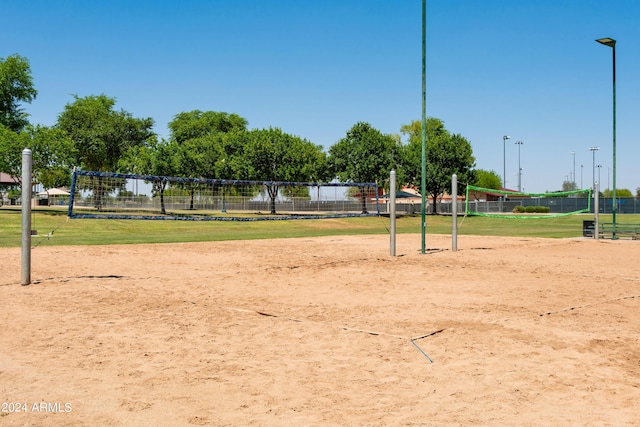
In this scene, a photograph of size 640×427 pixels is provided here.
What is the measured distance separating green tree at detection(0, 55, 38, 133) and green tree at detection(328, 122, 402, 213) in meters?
33.0

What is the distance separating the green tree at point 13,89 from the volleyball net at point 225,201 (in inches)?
1239

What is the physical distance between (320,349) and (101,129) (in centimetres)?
8583

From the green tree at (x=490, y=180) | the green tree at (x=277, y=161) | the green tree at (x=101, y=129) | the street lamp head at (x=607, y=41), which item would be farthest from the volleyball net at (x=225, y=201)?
the green tree at (x=490, y=180)

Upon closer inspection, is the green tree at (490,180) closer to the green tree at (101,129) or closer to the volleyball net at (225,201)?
the green tree at (101,129)

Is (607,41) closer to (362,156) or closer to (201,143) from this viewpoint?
(362,156)

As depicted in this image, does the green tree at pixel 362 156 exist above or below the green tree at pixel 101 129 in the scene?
below

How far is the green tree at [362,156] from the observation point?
199ft

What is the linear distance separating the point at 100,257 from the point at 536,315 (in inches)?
514

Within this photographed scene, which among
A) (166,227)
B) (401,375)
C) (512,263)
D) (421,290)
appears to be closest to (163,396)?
(401,375)

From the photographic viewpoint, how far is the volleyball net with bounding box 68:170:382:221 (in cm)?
2083

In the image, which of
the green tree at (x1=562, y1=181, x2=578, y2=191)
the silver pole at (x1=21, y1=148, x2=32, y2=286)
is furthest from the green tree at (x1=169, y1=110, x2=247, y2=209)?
the green tree at (x1=562, y1=181, x2=578, y2=191)

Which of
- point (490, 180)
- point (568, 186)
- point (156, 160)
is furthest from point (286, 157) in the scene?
point (568, 186)

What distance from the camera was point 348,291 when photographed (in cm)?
1077

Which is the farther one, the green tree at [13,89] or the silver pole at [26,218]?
the green tree at [13,89]
